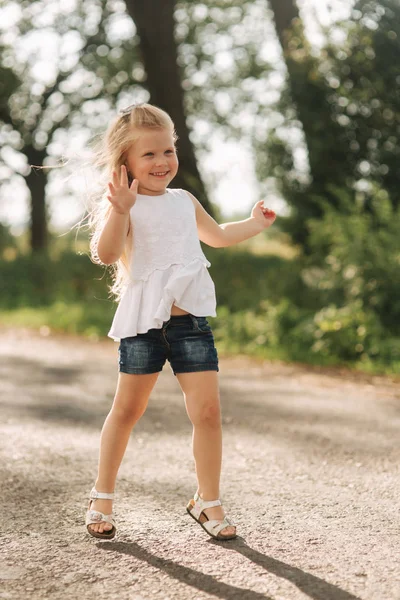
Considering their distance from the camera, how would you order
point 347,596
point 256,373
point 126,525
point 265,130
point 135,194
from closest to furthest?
1. point 347,596
2. point 135,194
3. point 126,525
4. point 256,373
5. point 265,130

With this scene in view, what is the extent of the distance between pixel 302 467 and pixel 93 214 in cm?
183

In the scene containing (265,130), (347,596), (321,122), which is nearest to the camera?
(347,596)

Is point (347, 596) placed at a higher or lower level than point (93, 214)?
lower

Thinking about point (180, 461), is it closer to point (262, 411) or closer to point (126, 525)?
point (126, 525)

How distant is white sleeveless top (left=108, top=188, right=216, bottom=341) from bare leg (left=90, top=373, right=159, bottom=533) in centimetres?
21

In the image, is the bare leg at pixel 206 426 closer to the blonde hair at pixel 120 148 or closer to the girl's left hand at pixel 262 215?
the blonde hair at pixel 120 148

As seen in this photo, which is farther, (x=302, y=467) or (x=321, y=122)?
(x=321, y=122)

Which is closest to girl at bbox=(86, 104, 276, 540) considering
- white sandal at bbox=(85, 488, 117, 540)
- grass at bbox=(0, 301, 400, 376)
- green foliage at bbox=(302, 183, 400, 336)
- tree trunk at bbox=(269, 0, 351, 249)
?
white sandal at bbox=(85, 488, 117, 540)

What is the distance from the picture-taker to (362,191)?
9.12 metres

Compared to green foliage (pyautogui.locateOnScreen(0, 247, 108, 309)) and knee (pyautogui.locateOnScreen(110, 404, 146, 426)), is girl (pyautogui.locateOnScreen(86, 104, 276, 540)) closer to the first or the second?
knee (pyautogui.locateOnScreen(110, 404, 146, 426))

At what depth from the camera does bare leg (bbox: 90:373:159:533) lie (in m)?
3.30

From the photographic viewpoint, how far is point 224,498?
12.2 ft

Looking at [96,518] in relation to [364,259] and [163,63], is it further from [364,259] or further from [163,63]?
[163,63]

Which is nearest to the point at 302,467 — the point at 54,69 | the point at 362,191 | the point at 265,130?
the point at 362,191
